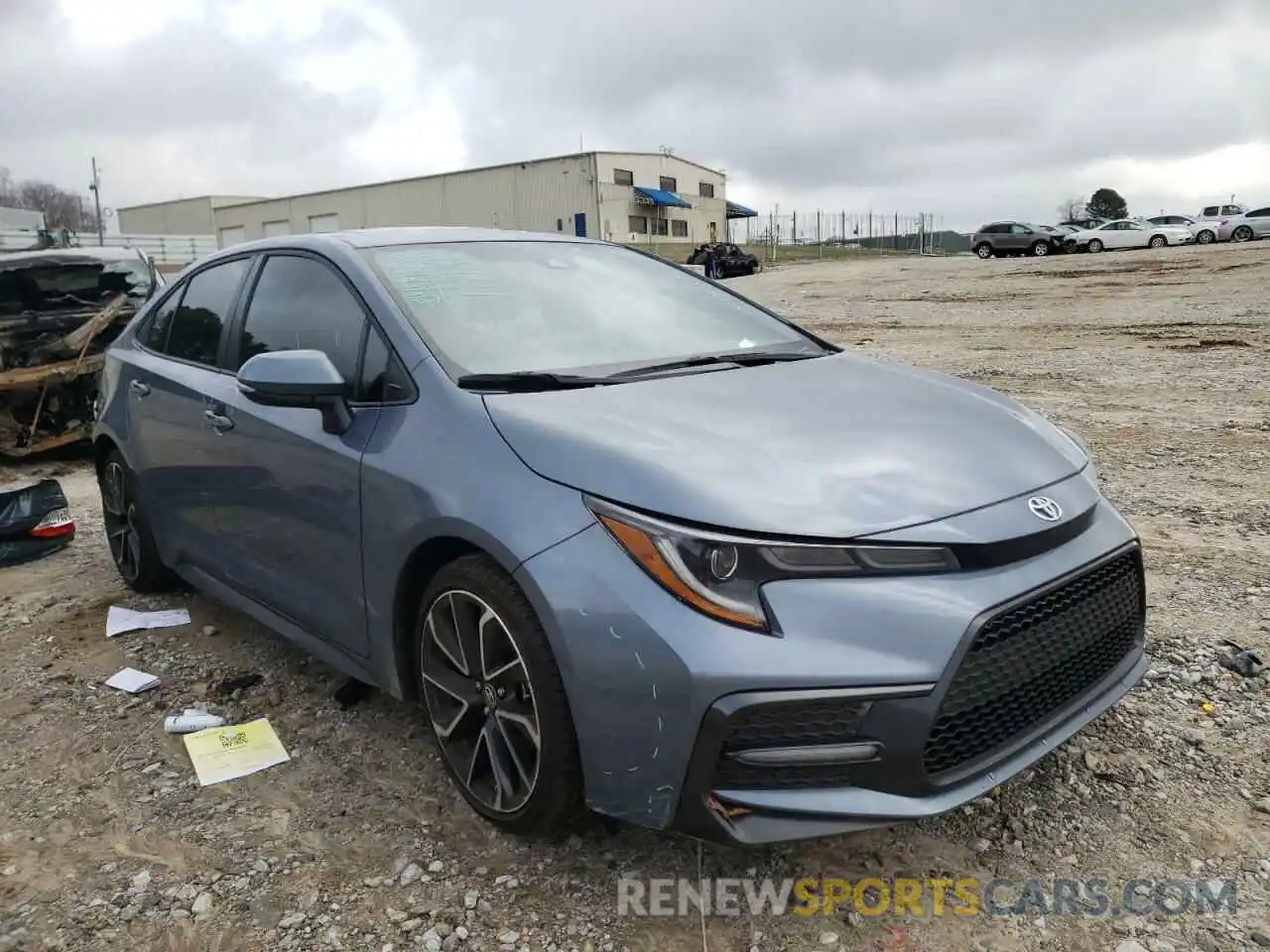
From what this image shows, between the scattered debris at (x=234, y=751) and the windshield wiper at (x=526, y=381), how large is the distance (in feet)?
4.60

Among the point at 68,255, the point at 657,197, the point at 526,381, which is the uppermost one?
the point at 657,197

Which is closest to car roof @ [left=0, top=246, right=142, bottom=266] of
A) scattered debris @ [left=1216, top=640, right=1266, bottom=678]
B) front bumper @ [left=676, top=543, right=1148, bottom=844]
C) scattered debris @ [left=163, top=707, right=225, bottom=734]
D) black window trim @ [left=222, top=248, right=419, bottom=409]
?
black window trim @ [left=222, top=248, right=419, bottom=409]

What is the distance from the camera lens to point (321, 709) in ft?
11.2

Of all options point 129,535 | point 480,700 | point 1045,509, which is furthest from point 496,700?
point 129,535

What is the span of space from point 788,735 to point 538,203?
5773 cm

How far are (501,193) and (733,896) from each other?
2320 inches

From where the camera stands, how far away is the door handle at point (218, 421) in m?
3.44

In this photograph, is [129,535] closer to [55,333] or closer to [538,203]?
[55,333]

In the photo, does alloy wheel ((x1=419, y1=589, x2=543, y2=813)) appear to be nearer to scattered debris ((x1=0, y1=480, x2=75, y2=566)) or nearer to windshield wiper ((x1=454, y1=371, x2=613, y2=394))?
windshield wiper ((x1=454, y1=371, x2=613, y2=394))

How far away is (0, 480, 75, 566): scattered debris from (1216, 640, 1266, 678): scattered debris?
563cm

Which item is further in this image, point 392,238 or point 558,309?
point 392,238

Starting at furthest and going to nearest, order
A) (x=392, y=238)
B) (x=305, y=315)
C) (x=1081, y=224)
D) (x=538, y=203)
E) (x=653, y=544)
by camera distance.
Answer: (x=538, y=203) < (x=1081, y=224) < (x=392, y=238) < (x=305, y=315) < (x=653, y=544)

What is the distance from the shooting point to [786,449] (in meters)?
2.32

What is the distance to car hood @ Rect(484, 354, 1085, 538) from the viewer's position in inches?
83.5
